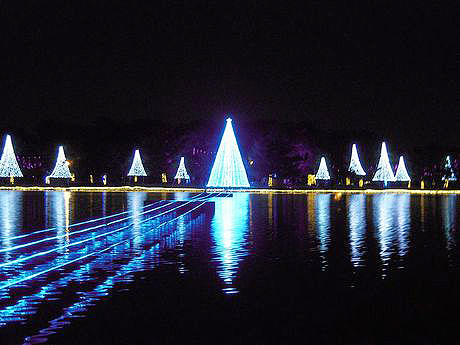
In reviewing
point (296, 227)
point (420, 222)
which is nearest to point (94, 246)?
point (296, 227)

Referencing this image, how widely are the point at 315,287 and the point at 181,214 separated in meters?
15.0

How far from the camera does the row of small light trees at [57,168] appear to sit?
193ft

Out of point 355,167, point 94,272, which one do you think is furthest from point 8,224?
point 355,167

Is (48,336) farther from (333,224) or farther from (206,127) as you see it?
(206,127)

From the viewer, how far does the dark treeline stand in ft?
224

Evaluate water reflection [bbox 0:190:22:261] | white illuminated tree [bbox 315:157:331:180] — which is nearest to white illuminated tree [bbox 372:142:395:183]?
white illuminated tree [bbox 315:157:331:180]

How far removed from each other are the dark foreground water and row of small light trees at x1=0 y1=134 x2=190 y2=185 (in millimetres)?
41819

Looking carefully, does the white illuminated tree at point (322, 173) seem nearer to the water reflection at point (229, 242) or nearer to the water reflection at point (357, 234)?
the water reflection at point (357, 234)

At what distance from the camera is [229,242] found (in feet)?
50.7

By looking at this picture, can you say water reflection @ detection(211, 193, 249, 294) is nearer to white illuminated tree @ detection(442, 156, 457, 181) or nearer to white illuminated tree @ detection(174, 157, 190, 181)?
white illuminated tree @ detection(174, 157, 190, 181)

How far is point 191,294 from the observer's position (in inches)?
368

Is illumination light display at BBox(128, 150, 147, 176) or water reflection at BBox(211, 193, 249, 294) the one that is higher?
illumination light display at BBox(128, 150, 147, 176)

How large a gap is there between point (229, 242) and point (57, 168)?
48425 mm

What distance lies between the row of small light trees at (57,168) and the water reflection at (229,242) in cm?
3812
